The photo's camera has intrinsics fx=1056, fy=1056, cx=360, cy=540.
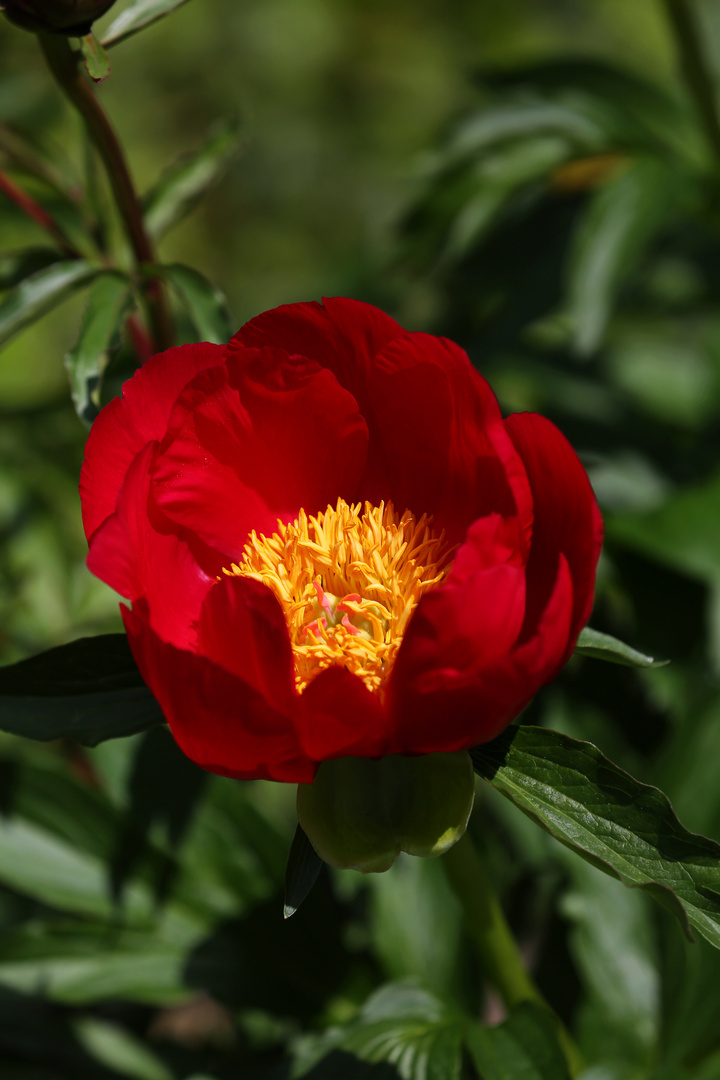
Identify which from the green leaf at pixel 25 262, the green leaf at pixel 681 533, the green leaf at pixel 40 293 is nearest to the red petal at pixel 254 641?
the green leaf at pixel 40 293

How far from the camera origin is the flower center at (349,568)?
0.87 meters

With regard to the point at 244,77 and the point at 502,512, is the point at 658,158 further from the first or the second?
the point at 244,77

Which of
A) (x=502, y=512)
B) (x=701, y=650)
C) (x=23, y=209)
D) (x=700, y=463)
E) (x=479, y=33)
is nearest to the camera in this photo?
(x=502, y=512)

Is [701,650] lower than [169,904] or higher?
lower

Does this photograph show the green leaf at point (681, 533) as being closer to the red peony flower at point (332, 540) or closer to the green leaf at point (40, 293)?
the red peony flower at point (332, 540)

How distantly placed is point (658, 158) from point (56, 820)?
46.5 inches

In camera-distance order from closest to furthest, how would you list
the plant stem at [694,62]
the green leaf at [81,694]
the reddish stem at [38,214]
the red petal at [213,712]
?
the red petal at [213,712], the green leaf at [81,694], the reddish stem at [38,214], the plant stem at [694,62]

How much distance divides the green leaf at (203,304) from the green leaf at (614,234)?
564 mm

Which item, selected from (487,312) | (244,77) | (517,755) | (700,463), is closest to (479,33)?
(244,77)

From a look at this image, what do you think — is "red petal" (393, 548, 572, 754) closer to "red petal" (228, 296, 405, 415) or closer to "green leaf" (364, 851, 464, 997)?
"red petal" (228, 296, 405, 415)

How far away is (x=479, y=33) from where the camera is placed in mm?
3465

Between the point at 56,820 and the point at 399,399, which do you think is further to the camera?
the point at 56,820

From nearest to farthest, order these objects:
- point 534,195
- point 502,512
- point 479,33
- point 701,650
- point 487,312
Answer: point 502,512, point 701,650, point 534,195, point 487,312, point 479,33

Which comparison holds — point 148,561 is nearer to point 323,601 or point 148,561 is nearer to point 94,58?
point 323,601
